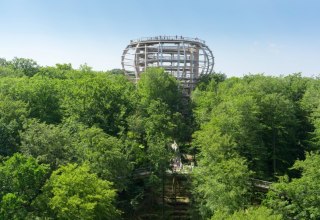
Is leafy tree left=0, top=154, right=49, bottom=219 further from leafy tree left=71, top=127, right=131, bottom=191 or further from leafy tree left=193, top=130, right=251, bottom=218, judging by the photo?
leafy tree left=193, top=130, right=251, bottom=218

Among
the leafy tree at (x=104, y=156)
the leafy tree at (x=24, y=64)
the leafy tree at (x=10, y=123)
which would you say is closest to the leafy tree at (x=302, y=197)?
the leafy tree at (x=104, y=156)

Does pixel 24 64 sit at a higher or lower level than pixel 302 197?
higher

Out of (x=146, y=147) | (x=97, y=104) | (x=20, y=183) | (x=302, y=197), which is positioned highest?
(x=97, y=104)

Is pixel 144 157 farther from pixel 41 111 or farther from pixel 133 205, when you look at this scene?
pixel 41 111

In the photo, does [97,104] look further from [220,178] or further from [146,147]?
[220,178]

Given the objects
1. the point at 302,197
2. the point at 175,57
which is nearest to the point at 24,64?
the point at 175,57

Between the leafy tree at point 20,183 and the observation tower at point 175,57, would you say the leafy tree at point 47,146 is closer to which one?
the leafy tree at point 20,183

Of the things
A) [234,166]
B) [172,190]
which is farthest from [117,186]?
[172,190]
